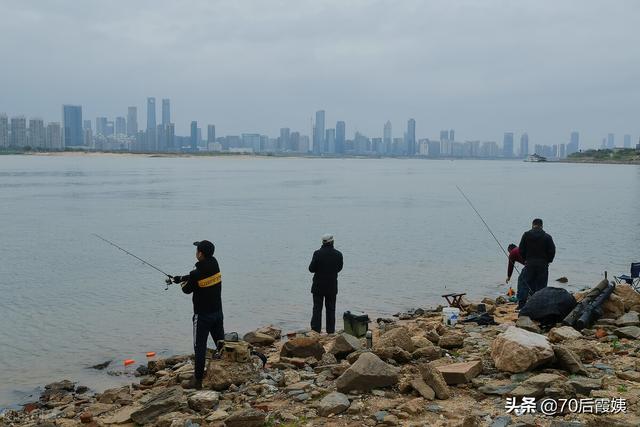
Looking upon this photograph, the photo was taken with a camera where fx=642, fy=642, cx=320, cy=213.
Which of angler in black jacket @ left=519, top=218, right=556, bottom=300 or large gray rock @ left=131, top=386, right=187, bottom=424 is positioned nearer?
large gray rock @ left=131, top=386, right=187, bottom=424

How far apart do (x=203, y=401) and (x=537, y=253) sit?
6670 mm

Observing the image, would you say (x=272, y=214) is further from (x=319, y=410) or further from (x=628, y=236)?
(x=319, y=410)

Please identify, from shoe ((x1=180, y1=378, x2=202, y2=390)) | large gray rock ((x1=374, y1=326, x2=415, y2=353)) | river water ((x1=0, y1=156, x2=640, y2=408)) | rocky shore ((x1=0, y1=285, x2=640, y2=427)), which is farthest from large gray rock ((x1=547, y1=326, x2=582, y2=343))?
river water ((x1=0, y1=156, x2=640, y2=408))

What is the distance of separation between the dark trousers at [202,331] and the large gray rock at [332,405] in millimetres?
1787

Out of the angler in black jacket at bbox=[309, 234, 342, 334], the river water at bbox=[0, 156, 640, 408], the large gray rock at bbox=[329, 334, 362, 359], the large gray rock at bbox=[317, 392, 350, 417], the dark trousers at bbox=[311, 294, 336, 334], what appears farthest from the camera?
the river water at bbox=[0, 156, 640, 408]

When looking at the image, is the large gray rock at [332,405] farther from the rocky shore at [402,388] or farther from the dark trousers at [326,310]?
the dark trousers at [326,310]

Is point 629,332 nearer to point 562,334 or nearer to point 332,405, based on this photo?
point 562,334

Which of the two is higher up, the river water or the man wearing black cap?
the man wearing black cap

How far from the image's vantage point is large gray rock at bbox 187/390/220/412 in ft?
23.3

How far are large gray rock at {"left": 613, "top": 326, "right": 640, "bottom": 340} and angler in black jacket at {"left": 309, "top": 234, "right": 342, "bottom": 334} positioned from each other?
13.9 ft

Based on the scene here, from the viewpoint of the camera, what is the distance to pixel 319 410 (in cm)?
663

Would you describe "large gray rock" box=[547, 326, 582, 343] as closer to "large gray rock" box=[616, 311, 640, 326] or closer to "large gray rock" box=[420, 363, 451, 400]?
"large gray rock" box=[616, 311, 640, 326]

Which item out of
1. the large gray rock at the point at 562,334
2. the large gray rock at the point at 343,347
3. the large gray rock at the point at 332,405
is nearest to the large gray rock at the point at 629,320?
the large gray rock at the point at 562,334

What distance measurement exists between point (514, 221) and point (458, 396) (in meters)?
31.9
